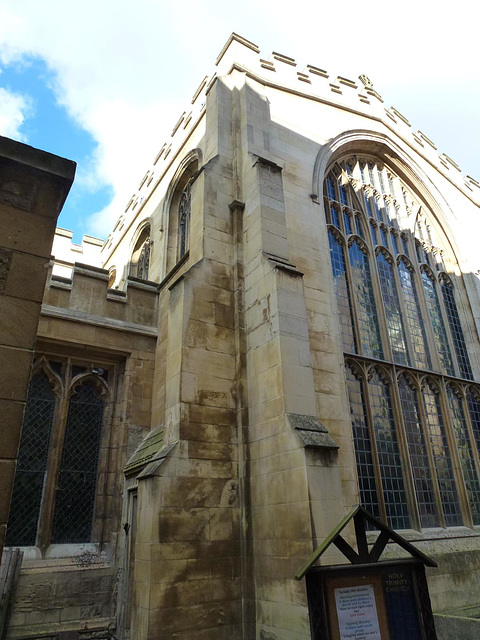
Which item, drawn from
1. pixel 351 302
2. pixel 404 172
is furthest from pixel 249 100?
pixel 404 172

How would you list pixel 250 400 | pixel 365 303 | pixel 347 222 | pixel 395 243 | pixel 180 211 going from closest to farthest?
pixel 250 400 → pixel 365 303 → pixel 347 222 → pixel 395 243 → pixel 180 211

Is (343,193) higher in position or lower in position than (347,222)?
higher

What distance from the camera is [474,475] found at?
1053 centimetres

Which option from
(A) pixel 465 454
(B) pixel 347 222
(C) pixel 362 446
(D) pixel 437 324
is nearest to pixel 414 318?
(D) pixel 437 324

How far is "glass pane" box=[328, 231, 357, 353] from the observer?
10.2 meters

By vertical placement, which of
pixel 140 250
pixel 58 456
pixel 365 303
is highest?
pixel 140 250

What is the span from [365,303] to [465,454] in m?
4.14

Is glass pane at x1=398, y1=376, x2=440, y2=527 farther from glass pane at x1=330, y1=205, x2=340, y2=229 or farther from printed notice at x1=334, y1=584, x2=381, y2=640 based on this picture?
printed notice at x1=334, y1=584, x2=381, y2=640

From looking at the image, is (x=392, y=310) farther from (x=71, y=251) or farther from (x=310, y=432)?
(x=71, y=251)

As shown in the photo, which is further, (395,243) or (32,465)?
(395,243)

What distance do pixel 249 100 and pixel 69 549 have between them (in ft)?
32.2

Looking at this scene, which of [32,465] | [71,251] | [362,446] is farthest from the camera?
[71,251]

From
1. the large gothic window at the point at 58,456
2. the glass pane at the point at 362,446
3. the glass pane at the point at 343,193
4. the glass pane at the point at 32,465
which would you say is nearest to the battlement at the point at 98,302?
the large gothic window at the point at 58,456

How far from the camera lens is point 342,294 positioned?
1073 centimetres
